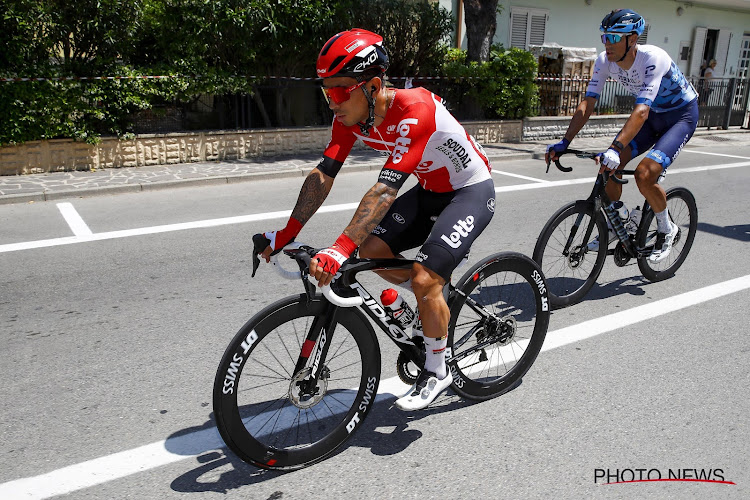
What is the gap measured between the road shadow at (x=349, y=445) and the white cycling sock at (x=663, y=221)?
248 centimetres

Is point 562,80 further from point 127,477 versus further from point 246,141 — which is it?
point 127,477

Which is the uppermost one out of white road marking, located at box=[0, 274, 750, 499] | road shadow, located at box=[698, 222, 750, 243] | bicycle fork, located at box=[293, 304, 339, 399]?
bicycle fork, located at box=[293, 304, 339, 399]

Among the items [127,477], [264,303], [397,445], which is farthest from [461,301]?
[264,303]

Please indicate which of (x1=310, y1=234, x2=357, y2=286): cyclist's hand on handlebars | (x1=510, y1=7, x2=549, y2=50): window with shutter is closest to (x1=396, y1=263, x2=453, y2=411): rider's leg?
(x1=310, y1=234, x2=357, y2=286): cyclist's hand on handlebars

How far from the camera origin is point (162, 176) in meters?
10.3

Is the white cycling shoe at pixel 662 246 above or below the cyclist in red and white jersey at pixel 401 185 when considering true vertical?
below

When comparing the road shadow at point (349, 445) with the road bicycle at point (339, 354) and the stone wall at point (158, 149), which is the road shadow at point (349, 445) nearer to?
the road bicycle at point (339, 354)

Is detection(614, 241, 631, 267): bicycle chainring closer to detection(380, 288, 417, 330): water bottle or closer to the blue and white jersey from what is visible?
the blue and white jersey

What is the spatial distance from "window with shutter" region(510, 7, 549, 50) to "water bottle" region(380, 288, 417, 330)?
18.5 meters

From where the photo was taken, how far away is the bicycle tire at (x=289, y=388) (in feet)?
8.89

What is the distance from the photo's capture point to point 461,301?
132 inches

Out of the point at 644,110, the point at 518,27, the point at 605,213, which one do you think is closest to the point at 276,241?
the point at 605,213

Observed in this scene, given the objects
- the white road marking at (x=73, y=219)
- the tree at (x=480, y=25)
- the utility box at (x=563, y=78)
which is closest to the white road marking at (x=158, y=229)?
the white road marking at (x=73, y=219)

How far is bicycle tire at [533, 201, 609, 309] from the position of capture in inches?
190
